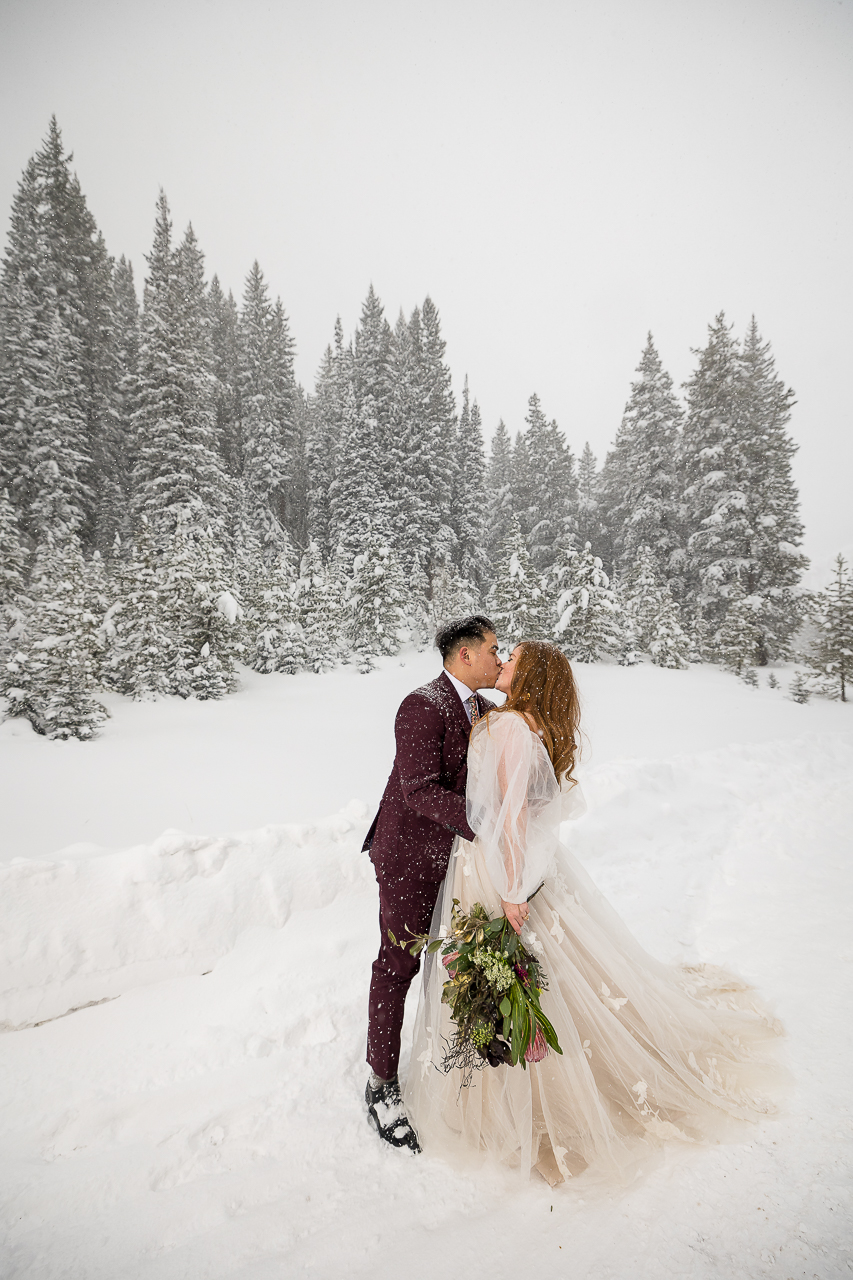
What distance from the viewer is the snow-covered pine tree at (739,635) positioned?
16766 millimetres

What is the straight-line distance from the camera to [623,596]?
72.1 ft

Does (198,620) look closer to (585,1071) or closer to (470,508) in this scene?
(585,1071)

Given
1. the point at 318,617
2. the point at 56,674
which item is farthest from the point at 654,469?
the point at 56,674

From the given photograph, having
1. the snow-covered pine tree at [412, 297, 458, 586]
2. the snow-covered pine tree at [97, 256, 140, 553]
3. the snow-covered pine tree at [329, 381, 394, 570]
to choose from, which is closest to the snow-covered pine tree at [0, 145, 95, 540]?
the snow-covered pine tree at [97, 256, 140, 553]

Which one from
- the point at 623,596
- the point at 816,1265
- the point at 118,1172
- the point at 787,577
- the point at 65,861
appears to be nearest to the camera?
the point at 816,1265

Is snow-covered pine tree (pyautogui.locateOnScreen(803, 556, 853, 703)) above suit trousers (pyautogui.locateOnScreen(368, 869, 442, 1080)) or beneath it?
above

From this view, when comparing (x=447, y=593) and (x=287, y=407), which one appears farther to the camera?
(x=287, y=407)

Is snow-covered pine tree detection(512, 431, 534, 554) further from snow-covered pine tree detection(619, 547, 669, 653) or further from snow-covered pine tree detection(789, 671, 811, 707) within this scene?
snow-covered pine tree detection(789, 671, 811, 707)

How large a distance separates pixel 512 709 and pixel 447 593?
22043 millimetres

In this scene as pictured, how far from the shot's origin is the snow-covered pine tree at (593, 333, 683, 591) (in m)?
22.7

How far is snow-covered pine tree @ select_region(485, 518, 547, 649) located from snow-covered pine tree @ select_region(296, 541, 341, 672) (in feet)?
19.3

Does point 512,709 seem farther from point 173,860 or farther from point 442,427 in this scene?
point 442,427

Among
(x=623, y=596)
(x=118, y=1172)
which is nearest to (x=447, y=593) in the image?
(x=623, y=596)

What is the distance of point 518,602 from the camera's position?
19.1m
